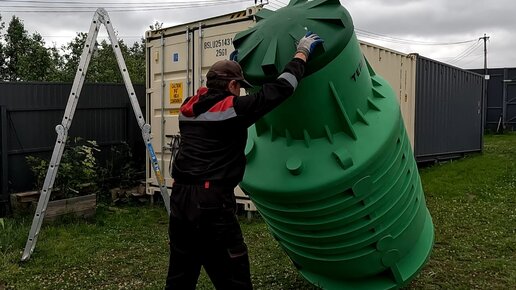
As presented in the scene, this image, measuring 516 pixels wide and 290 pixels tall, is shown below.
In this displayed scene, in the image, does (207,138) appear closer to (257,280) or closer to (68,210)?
A: (257,280)

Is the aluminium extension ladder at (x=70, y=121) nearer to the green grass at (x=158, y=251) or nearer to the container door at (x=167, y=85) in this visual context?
the green grass at (x=158, y=251)

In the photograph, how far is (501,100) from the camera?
24.9 metres

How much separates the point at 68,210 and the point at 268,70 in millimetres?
5167

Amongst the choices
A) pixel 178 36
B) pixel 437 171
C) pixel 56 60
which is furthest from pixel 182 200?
pixel 56 60

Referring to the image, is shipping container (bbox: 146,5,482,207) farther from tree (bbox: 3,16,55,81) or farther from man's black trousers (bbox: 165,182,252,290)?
tree (bbox: 3,16,55,81)

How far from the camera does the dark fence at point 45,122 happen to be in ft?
24.6

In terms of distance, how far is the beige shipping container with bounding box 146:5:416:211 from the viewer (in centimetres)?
712

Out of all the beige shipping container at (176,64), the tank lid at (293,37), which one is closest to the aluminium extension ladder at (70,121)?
the beige shipping container at (176,64)

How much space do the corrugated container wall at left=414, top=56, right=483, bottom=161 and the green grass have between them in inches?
134

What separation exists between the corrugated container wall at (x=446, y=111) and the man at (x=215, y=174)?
9088mm

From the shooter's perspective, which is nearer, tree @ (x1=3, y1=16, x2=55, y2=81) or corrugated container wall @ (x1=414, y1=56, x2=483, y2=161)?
corrugated container wall @ (x1=414, y1=56, x2=483, y2=161)

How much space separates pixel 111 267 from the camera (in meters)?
5.19

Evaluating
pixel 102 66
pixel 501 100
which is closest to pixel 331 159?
pixel 102 66

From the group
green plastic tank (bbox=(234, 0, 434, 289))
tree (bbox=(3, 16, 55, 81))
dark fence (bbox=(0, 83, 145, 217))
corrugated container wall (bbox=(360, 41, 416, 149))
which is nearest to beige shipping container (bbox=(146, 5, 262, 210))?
dark fence (bbox=(0, 83, 145, 217))
